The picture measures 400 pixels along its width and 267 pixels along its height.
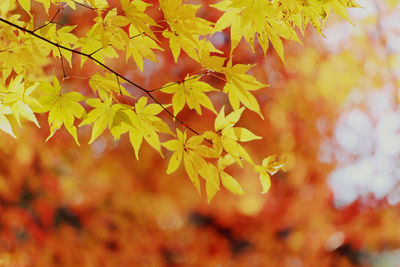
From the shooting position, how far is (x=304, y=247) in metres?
4.11

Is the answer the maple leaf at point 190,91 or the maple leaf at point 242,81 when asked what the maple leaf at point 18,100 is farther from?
the maple leaf at point 242,81

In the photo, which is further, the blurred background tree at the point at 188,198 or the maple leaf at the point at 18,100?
the blurred background tree at the point at 188,198

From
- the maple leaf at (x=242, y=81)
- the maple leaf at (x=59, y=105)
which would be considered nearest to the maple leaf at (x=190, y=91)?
the maple leaf at (x=242, y=81)

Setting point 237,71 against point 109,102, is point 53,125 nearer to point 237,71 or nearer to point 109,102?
point 109,102

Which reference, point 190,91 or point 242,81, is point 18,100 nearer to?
point 190,91

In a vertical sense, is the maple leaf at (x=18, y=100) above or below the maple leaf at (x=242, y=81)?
below

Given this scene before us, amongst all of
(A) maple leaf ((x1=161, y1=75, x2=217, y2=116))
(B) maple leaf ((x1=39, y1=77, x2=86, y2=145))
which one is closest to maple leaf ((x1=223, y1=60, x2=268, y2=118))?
(A) maple leaf ((x1=161, y1=75, x2=217, y2=116))

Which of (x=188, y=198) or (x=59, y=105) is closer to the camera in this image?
(x=59, y=105)

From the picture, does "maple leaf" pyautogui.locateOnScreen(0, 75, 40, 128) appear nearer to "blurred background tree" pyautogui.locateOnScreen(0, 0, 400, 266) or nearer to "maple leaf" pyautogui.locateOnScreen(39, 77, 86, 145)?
"maple leaf" pyautogui.locateOnScreen(39, 77, 86, 145)

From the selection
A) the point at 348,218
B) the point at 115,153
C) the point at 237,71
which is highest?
the point at 237,71

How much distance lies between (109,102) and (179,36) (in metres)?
0.20

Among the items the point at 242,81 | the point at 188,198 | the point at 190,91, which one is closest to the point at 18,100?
the point at 190,91

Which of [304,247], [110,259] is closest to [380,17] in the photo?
[304,247]

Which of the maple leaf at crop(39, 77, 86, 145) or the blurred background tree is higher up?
the maple leaf at crop(39, 77, 86, 145)
